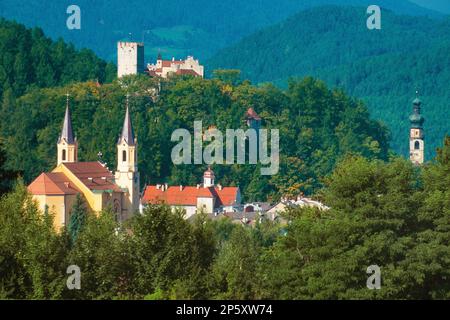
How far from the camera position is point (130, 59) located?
133500 millimetres

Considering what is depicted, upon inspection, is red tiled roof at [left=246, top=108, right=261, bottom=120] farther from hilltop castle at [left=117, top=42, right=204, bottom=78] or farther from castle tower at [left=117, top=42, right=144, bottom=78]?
castle tower at [left=117, top=42, right=144, bottom=78]

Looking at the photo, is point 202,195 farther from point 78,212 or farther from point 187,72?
point 187,72

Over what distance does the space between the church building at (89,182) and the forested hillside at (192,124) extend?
17.3 ft

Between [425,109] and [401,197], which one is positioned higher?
[425,109]

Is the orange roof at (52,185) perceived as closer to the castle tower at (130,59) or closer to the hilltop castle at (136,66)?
the hilltop castle at (136,66)

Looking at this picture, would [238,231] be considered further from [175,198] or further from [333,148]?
[333,148]

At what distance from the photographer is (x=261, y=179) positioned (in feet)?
372

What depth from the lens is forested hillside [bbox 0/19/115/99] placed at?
426 ft

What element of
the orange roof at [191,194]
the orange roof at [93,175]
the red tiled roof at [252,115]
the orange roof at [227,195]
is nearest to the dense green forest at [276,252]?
the orange roof at [93,175]

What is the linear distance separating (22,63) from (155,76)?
9146mm

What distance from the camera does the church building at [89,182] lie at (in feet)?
303

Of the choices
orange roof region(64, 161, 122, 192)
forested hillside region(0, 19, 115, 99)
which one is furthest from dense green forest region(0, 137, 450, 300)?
forested hillside region(0, 19, 115, 99)

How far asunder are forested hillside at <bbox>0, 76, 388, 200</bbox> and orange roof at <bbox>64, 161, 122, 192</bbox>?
23.0 ft

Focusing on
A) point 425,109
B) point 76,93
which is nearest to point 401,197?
point 76,93
